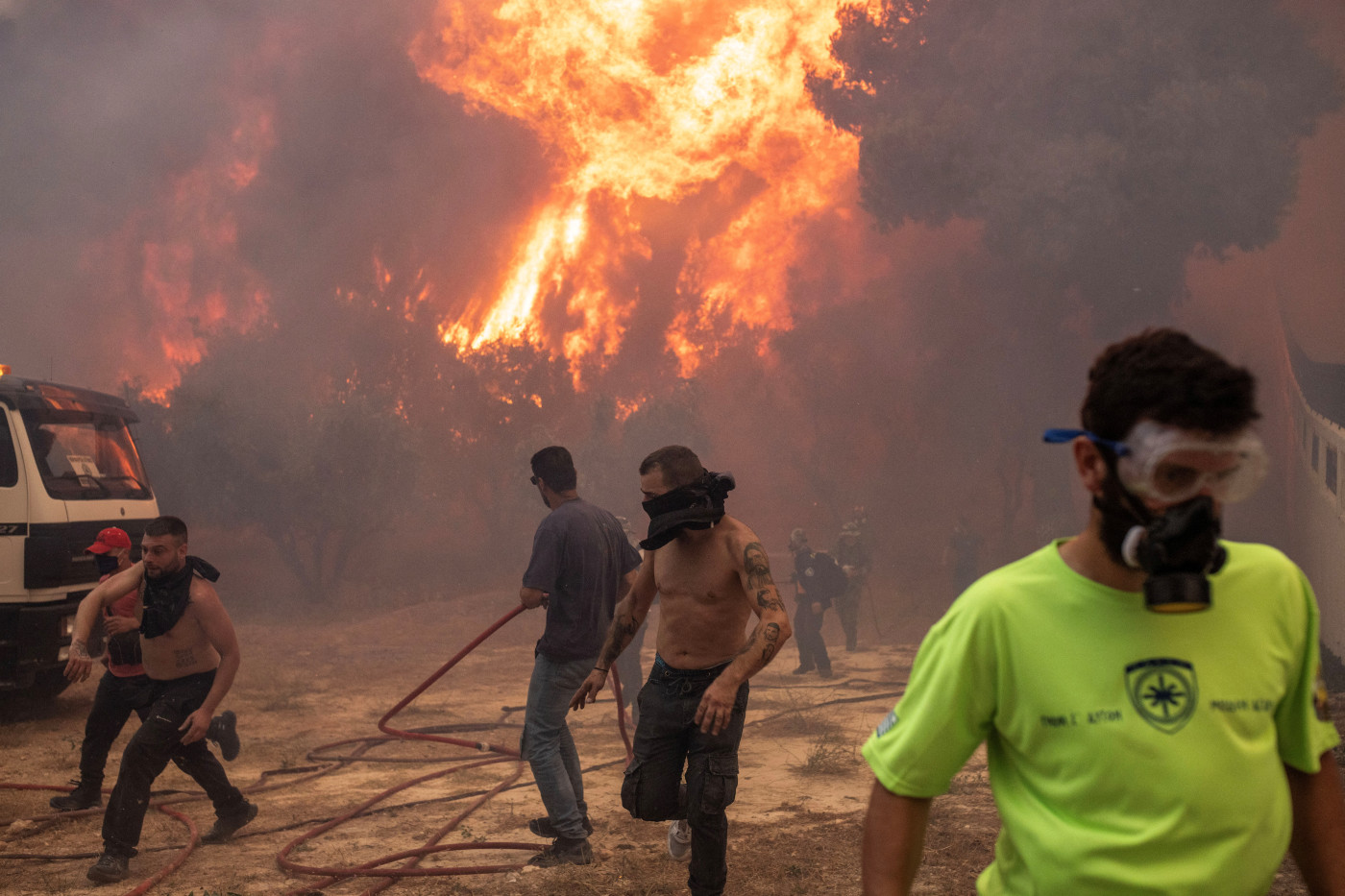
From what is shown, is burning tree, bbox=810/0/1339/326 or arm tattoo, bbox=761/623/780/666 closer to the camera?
arm tattoo, bbox=761/623/780/666

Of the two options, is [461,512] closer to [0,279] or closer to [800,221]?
[800,221]

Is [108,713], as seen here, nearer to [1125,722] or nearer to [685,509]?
[685,509]

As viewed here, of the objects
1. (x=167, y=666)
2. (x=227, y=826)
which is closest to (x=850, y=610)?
(x=227, y=826)

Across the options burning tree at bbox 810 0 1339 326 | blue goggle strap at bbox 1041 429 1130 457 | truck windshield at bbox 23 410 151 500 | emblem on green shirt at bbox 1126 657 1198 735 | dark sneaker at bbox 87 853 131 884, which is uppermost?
burning tree at bbox 810 0 1339 326

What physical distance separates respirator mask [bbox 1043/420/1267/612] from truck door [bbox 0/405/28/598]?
1022cm

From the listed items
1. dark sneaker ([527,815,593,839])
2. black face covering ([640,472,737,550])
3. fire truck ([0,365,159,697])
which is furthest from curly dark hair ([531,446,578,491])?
fire truck ([0,365,159,697])

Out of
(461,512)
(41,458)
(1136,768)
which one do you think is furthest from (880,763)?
(461,512)

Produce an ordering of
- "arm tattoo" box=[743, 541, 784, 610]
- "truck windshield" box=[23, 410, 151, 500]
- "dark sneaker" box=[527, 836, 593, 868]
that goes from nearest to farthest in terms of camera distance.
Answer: "arm tattoo" box=[743, 541, 784, 610] → "dark sneaker" box=[527, 836, 593, 868] → "truck windshield" box=[23, 410, 151, 500]

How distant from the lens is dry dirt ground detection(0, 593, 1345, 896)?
5312 millimetres

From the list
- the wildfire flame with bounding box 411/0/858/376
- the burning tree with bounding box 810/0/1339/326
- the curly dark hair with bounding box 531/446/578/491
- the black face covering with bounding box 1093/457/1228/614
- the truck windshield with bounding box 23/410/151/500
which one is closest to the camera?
the black face covering with bounding box 1093/457/1228/614

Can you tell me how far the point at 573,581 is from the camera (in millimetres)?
5582

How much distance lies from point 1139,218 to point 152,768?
27.5 meters

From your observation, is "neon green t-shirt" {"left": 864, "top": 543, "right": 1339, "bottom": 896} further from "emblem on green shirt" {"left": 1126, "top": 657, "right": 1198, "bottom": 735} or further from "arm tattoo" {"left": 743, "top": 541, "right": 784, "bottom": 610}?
"arm tattoo" {"left": 743, "top": 541, "right": 784, "bottom": 610}

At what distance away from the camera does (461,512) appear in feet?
132
